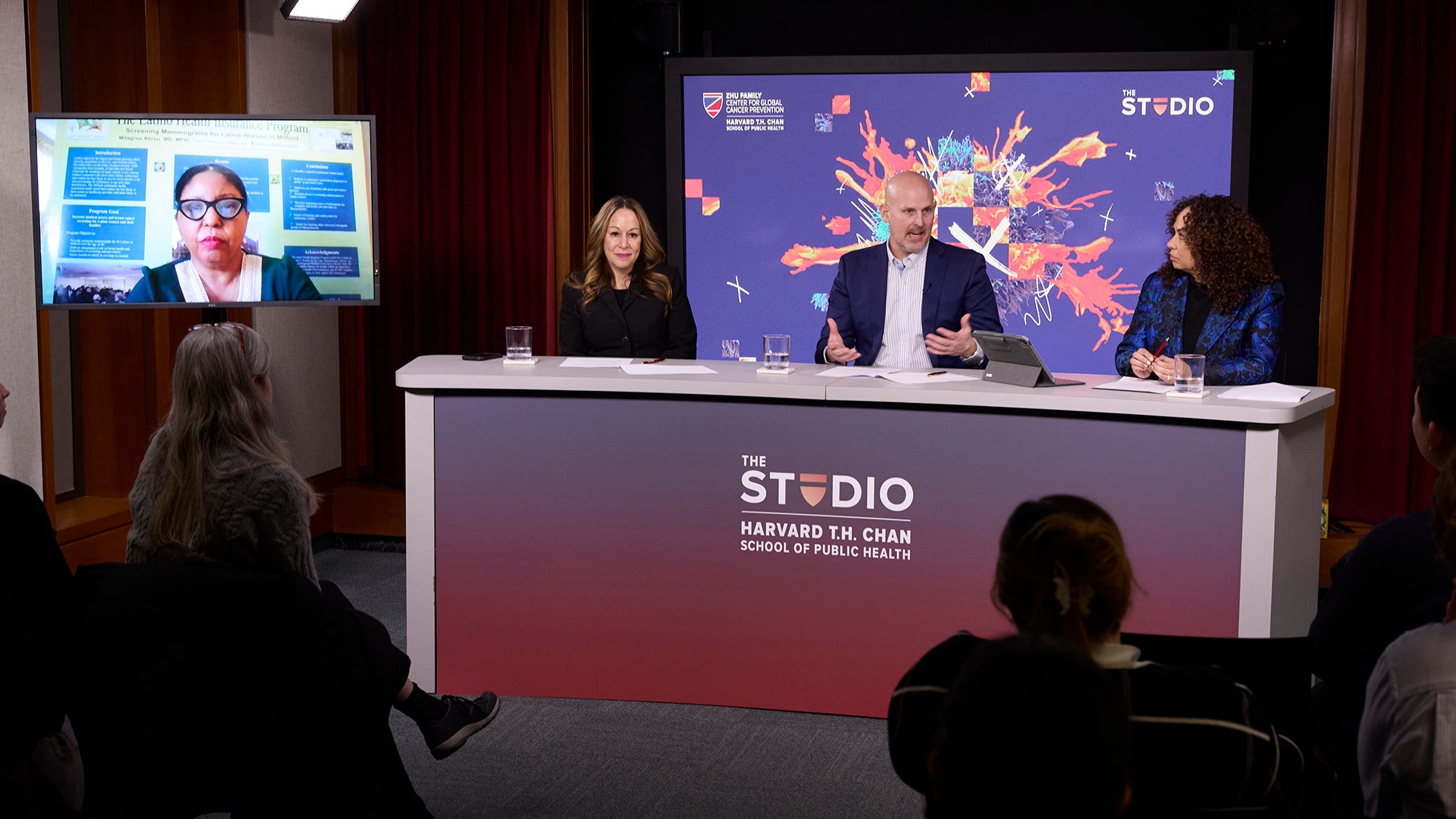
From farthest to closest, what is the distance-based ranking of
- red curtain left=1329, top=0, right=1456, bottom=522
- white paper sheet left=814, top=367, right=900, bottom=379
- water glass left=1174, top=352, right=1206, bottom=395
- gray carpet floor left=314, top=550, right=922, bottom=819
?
red curtain left=1329, top=0, right=1456, bottom=522, white paper sheet left=814, top=367, right=900, bottom=379, water glass left=1174, top=352, right=1206, bottom=395, gray carpet floor left=314, top=550, right=922, bottom=819

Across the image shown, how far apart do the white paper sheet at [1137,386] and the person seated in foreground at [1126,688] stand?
5.84 feet

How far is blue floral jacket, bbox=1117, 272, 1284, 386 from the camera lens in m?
3.38

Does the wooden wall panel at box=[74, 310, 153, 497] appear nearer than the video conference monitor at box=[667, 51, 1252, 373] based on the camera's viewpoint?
Yes

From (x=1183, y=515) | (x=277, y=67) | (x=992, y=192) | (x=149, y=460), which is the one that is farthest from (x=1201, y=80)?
(x=149, y=460)

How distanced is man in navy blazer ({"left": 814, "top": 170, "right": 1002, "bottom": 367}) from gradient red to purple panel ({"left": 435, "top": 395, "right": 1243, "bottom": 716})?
2.84 ft

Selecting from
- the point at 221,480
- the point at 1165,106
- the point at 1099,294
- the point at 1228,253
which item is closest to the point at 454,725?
the point at 221,480

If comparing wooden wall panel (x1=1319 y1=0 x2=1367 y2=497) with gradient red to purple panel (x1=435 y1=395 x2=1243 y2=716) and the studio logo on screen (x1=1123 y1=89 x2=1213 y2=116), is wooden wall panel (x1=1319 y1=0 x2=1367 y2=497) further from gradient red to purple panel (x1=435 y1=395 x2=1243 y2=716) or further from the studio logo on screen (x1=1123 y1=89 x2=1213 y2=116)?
gradient red to purple panel (x1=435 y1=395 x2=1243 y2=716)

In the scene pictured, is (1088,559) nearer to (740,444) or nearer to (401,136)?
(740,444)

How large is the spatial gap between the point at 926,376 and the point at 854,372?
0.22 m

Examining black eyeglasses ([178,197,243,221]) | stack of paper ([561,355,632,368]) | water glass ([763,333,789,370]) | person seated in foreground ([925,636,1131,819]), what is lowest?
person seated in foreground ([925,636,1131,819])

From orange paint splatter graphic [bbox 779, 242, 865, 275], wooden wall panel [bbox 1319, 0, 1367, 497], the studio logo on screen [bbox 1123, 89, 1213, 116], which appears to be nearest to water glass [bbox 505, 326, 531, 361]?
orange paint splatter graphic [bbox 779, 242, 865, 275]

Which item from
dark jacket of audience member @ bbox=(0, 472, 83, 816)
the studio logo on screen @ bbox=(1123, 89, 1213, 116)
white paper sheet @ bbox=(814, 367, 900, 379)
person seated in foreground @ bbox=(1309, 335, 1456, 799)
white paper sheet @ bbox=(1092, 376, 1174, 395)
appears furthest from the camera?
the studio logo on screen @ bbox=(1123, 89, 1213, 116)

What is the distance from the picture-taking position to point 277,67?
5184 millimetres

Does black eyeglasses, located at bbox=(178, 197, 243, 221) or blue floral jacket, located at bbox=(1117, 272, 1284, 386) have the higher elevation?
black eyeglasses, located at bbox=(178, 197, 243, 221)
